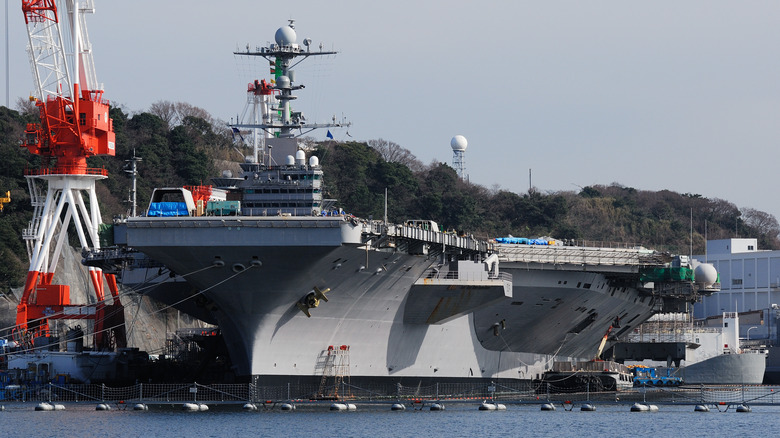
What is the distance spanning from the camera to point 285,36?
46062 mm

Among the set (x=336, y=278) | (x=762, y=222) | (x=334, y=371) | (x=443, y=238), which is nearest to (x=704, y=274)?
(x=443, y=238)

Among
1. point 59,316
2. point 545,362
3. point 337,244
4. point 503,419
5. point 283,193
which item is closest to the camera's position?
point 337,244

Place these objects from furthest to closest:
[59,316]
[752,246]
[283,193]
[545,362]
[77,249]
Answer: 1. [752,246]
2. [77,249]
3. [545,362]
4. [59,316]
5. [283,193]

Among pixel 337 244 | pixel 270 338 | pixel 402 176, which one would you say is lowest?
pixel 270 338

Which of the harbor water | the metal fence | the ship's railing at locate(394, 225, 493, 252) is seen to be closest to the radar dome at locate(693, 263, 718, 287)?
the metal fence

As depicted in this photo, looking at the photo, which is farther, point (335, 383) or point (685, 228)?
point (685, 228)

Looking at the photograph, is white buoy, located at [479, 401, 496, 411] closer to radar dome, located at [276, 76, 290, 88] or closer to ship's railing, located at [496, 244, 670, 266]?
ship's railing, located at [496, 244, 670, 266]

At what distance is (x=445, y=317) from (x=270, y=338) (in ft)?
24.2

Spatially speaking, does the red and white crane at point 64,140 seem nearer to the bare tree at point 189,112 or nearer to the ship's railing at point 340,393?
the ship's railing at point 340,393

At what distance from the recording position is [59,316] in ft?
162

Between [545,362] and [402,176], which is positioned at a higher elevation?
[402,176]

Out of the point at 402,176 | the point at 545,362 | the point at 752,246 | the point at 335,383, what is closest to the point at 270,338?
the point at 335,383

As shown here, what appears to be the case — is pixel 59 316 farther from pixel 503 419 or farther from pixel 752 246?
pixel 752 246

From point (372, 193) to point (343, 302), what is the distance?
4132 centimetres
